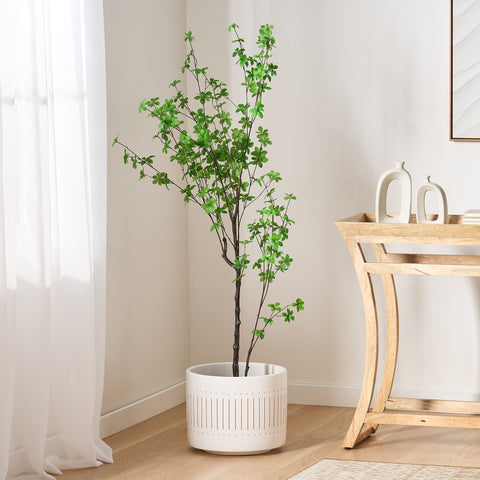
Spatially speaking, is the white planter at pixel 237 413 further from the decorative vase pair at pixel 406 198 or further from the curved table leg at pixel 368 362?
the decorative vase pair at pixel 406 198

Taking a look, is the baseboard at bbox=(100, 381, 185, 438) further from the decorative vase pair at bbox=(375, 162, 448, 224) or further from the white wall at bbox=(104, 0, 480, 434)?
the decorative vase pair at bbox=(375, 162, 448, 224)

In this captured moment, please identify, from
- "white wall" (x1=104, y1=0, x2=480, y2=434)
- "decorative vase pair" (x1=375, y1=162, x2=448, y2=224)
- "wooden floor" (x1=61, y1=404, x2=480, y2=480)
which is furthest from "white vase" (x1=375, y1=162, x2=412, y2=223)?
"wooden floor" (x1=61, y1=404, x2=480, y2=480)

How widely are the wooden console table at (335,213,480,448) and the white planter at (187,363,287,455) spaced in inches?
10.9

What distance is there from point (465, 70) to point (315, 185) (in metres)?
0.74

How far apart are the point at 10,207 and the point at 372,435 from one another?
1.54m

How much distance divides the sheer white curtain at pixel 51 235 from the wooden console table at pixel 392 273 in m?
0.85

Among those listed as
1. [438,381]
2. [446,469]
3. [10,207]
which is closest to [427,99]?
[438,381]

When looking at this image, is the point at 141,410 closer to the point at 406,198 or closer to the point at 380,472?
the point at 380,472

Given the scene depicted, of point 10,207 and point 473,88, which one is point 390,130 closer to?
point 473,88

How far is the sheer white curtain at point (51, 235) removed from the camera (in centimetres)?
238

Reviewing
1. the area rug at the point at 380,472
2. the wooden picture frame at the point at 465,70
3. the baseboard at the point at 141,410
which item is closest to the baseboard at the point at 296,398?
the baseboard at the point at 141,410

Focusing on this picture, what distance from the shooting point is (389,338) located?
311 centimetres

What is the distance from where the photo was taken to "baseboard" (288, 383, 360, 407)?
351 cm

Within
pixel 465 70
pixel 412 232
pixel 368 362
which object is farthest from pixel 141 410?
pixel 465 70
